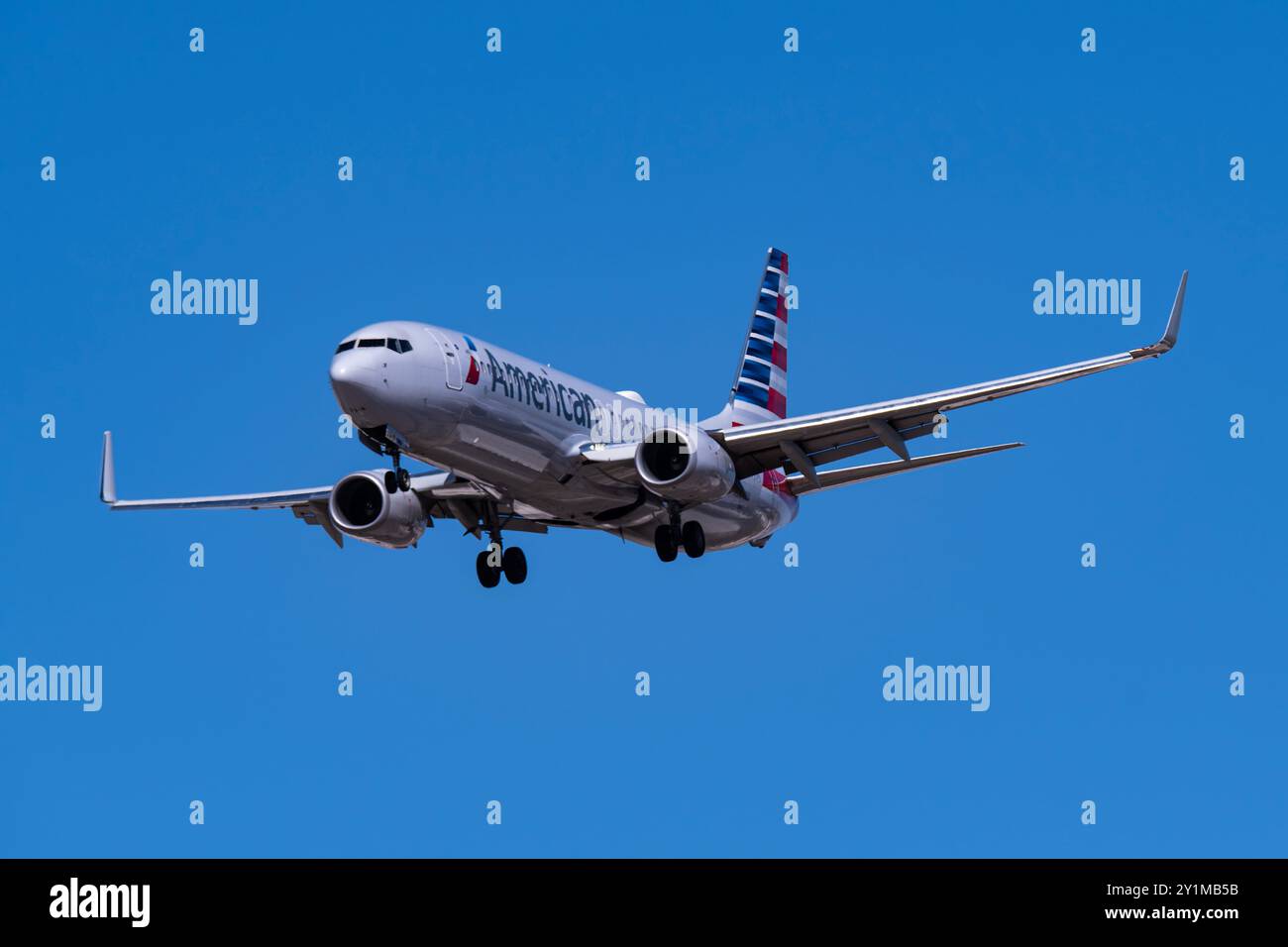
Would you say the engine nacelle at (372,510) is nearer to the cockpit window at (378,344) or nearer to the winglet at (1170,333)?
the cockpit window at (378,344)

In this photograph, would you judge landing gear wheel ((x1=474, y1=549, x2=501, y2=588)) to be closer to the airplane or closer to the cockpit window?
the airplane

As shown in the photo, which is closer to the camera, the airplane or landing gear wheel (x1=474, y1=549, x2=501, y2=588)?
the airplane

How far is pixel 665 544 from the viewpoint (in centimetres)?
5122

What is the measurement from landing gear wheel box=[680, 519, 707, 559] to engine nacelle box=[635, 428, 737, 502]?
1.85 metres

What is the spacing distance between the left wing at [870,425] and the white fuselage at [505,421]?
7.77 ft

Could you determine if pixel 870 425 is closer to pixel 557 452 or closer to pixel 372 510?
pixel 557 452

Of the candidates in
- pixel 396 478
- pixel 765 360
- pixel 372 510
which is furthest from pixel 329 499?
pixel 765 360

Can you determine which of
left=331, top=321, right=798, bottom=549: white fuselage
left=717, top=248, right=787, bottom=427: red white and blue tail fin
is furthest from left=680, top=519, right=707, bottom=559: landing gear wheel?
left=717, top=248, right=787, bottom=427: red white and blue tail fin

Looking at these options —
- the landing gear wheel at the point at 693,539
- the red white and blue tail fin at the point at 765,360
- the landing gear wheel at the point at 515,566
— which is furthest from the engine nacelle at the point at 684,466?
the red white and blue tail fin at the point at 765,360

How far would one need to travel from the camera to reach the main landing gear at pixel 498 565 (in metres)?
52.6

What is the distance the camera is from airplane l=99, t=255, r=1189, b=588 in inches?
1779

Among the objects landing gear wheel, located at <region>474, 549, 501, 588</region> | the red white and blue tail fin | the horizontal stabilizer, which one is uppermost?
the red white and blue tail fin
